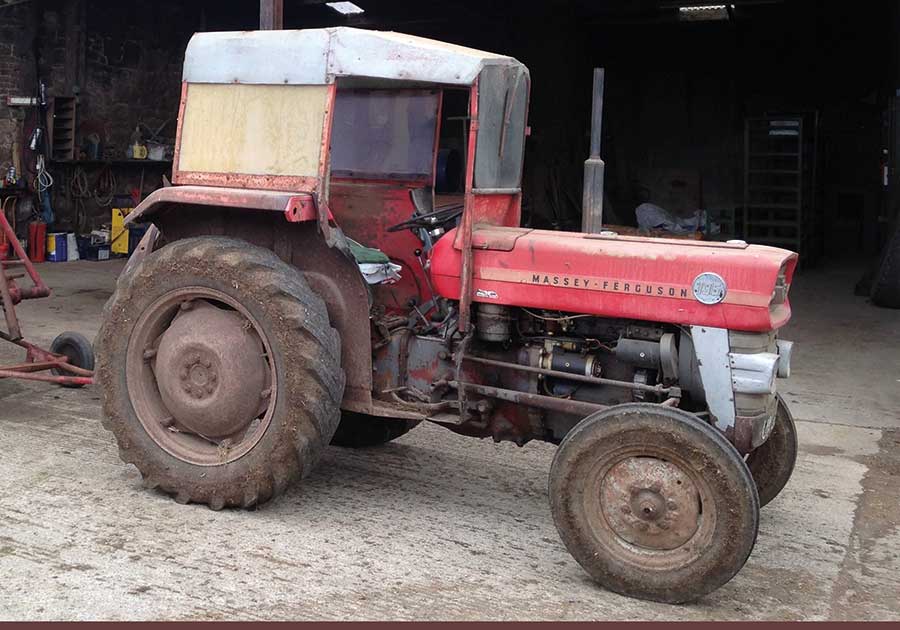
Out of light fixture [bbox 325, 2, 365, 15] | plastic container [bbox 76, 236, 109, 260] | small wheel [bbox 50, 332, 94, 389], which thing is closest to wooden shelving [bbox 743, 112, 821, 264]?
light fixture [bbox 325, 2, 365, 15]

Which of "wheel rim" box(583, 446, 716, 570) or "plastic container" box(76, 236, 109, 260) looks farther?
"plastic container" box(76, 236, 109, 260)

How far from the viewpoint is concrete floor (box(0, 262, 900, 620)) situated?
3.51 m

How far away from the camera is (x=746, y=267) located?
3680 millimetres

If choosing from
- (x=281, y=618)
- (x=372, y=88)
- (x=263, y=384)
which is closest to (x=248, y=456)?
(x=263, y=384)

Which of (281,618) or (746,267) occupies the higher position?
(746,267)

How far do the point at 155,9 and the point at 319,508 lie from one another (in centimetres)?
1243

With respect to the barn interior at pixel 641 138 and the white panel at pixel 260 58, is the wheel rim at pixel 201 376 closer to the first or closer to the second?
the white panel at pixel 260 58

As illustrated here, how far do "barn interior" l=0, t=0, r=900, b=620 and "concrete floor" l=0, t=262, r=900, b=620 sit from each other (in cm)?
13

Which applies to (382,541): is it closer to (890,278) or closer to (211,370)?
(211,370)

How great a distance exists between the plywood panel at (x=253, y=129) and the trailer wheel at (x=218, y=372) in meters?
0.35

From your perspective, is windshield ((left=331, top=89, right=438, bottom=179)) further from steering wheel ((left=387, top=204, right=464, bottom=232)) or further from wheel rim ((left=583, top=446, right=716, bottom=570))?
wheel rim ((left=583, top=446, right=716, bottom=570))

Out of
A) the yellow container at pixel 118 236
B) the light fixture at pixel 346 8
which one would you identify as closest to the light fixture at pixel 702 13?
the light fixture at pixel 346 8

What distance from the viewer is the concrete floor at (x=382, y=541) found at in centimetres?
351

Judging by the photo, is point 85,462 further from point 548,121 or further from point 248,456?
point 548,121
